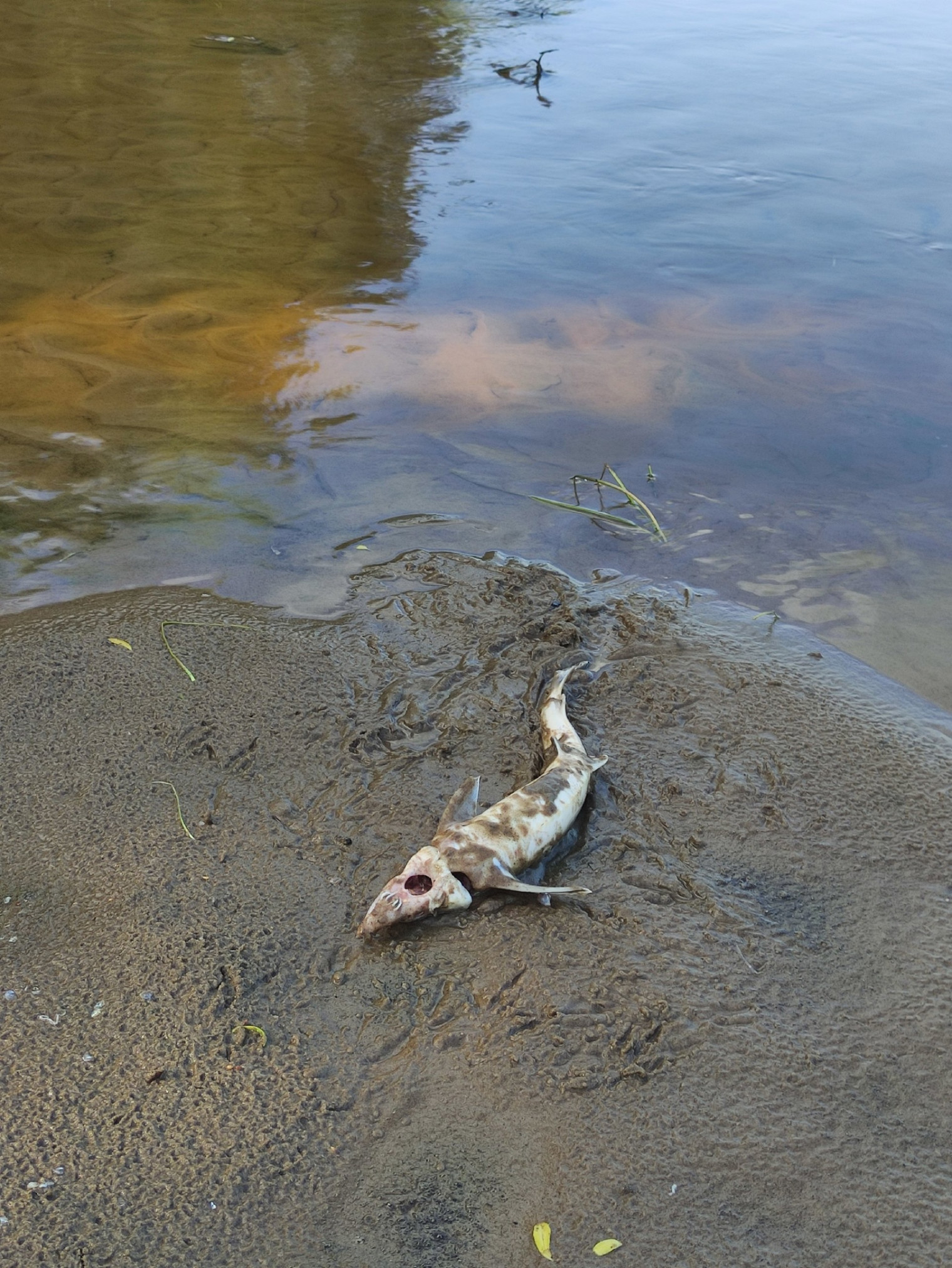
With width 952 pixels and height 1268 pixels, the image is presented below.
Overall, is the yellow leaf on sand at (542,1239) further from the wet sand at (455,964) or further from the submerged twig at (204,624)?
the submerged twig at (204,624)

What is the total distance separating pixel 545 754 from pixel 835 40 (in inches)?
597

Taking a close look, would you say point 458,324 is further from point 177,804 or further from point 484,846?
point 484,846

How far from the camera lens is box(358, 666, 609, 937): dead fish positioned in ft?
9.55

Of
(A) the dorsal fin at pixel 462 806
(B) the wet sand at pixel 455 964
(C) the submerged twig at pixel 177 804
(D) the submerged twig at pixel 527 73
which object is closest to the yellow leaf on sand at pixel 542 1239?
(B) the wet sand at pixel 455 964

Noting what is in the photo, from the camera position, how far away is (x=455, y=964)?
2885 mm

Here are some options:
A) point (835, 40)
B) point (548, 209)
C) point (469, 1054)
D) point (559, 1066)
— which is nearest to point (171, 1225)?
point (469, 1054)

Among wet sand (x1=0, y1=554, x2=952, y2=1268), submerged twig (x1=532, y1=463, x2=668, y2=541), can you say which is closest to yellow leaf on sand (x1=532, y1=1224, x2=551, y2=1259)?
wet sand (x1=0, y1=554, x2=952, y2=1268)

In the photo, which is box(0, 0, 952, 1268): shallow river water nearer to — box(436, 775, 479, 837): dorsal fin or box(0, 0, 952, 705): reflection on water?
box(0, 0, 952, 705): reflection on water

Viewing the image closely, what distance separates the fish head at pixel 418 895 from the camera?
288cm

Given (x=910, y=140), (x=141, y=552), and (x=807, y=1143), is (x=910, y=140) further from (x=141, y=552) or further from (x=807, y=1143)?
(x=807, y=1143)

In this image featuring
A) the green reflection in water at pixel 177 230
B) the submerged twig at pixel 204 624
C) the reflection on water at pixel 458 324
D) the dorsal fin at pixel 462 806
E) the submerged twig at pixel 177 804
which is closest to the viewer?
Result: the dorsal fin at pixel 462 806

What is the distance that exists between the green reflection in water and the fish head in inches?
98.1

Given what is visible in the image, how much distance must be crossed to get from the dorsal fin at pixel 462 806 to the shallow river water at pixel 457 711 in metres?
0.14

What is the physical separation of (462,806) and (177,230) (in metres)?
6.11
